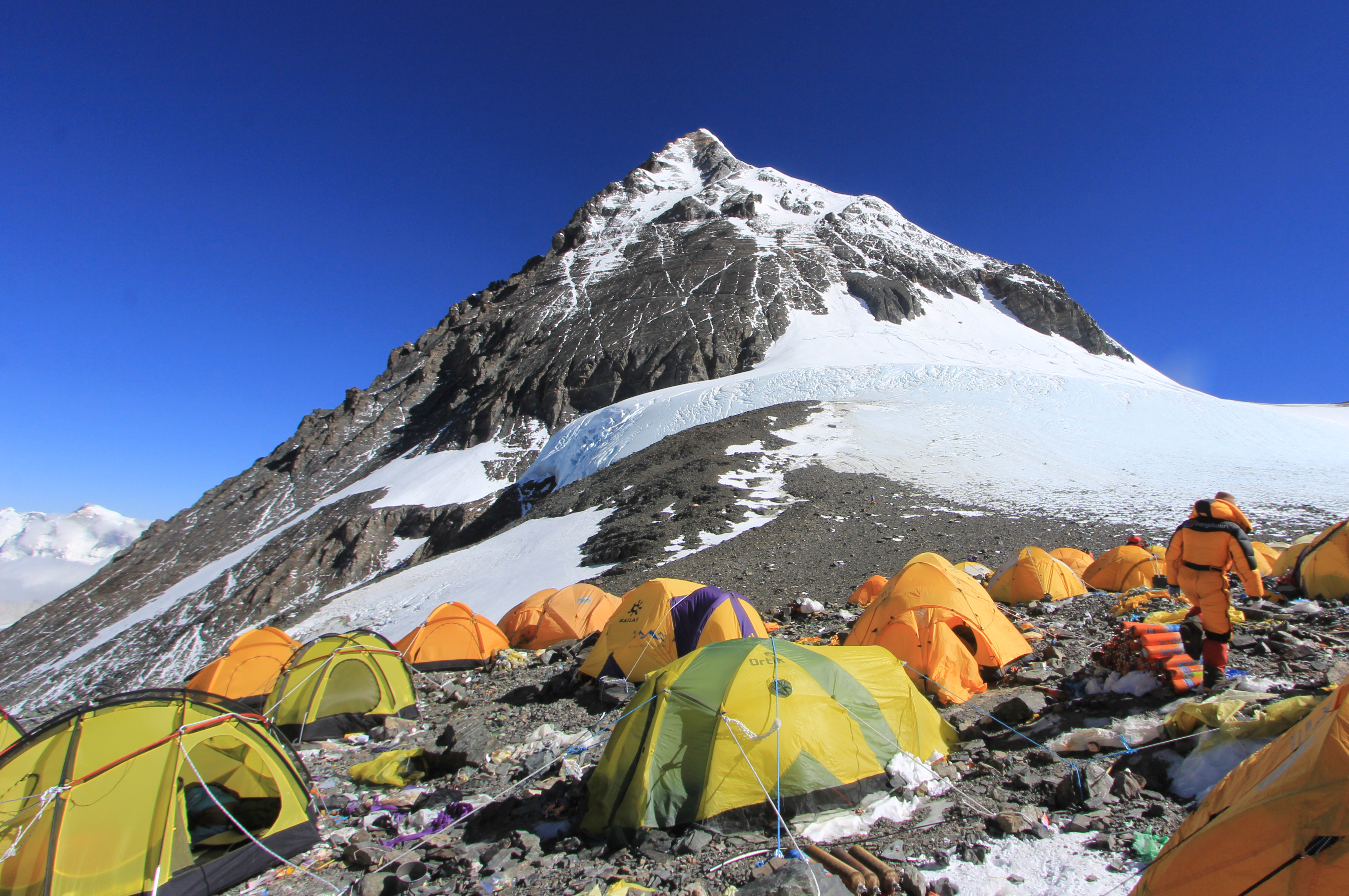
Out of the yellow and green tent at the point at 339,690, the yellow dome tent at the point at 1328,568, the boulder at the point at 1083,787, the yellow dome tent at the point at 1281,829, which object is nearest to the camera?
the yellow dome tent at the point at 1281,829

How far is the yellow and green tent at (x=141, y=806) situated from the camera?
5.16 meters

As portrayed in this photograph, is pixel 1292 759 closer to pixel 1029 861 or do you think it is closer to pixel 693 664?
pixel 1029 861

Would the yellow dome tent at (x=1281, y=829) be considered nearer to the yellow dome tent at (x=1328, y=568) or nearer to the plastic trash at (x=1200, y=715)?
the plastic trash at (x=1200, y=715)

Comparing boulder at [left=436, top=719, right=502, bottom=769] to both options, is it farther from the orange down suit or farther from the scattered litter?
the orange down suit

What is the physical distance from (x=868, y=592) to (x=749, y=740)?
9738mm

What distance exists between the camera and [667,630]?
10727 mm

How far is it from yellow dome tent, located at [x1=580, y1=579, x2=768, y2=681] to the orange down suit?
19.3 ft

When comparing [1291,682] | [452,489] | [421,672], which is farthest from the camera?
[452,489]

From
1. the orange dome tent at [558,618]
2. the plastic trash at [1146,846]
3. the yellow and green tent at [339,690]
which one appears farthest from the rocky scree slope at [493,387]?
the plastic trash at [1146,846]

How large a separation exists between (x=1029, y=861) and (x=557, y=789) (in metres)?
4.54

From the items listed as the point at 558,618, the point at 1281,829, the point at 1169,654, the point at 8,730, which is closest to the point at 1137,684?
the point at 1169,654

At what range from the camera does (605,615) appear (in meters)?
15.4

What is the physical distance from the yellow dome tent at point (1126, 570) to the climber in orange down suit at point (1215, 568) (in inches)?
292

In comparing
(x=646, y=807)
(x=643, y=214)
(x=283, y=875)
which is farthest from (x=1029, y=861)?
(x=643, y=214)
